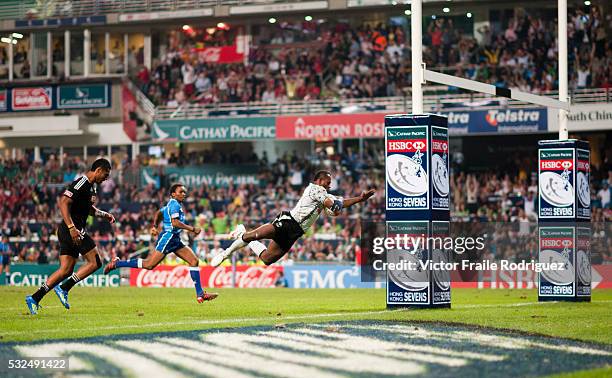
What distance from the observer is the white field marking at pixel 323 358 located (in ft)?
32.0

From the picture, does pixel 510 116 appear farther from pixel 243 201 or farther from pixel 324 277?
pixel 243 201

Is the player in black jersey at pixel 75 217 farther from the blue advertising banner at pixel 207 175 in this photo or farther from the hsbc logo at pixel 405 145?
the blue advertising banner at pixel 207 175

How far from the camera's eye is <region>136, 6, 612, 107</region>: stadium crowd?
38156mm

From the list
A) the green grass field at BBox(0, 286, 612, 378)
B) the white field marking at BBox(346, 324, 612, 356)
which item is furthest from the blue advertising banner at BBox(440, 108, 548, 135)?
the white field marking at BBox(346, 324, 612, 356)

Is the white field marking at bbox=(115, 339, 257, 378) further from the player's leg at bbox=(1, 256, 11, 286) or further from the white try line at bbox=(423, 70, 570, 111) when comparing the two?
the player's leg at bbox=(1, 256, 11, 286)

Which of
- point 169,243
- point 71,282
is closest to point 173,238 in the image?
point 169,243

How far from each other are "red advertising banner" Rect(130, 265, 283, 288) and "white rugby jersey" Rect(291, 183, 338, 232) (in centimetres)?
1627

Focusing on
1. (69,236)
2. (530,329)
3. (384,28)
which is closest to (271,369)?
(530,329)

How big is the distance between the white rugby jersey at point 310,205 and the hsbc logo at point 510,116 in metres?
21.1

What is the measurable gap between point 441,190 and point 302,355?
690cm

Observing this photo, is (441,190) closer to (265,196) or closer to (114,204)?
(265,196)

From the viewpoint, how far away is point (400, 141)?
16844 mm

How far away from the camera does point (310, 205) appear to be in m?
16.9

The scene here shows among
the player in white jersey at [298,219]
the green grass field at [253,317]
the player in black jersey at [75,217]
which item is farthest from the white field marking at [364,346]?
the player in black jersey at [75,217]
